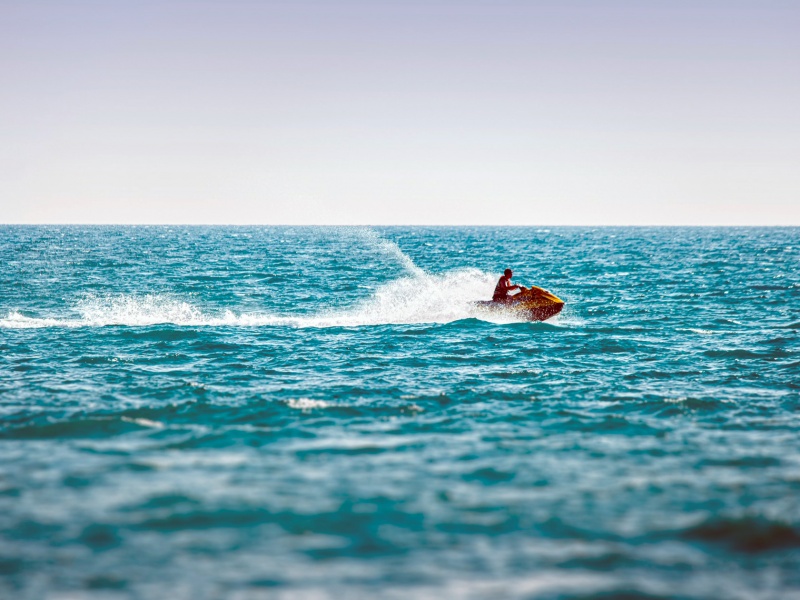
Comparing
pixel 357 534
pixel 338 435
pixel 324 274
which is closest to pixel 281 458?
pixel 338 435

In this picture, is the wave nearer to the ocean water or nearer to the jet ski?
the jet ski

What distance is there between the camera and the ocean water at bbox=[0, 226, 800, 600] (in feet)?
21.1

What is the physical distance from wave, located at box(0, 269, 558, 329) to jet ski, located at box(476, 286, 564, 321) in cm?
39

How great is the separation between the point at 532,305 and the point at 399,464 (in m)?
Answer: 15.0

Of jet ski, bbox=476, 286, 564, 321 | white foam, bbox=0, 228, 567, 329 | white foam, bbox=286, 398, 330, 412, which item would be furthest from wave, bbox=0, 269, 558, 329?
white foam, bbox=286, 398, 330, 412

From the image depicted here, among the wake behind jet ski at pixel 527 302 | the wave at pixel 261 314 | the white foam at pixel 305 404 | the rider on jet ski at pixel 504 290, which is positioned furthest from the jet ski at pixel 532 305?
the white foam at pixel 305 404

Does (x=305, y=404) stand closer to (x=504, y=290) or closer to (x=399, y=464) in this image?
(x=399, y=464)

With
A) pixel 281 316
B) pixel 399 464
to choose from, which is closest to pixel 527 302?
pixel 281 316

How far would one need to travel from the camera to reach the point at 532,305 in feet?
76.2

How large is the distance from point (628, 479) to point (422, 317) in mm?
17313

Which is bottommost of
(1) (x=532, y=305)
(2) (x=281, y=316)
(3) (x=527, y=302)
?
(2) (x=281, y=316)

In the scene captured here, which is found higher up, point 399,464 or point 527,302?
point 527,302

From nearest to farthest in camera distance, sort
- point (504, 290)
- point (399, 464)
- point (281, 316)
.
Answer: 1. point (399, 464)
2. point (504, 290)
3. point (281, 316)

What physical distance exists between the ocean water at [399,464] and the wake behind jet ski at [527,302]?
81.8 inches
